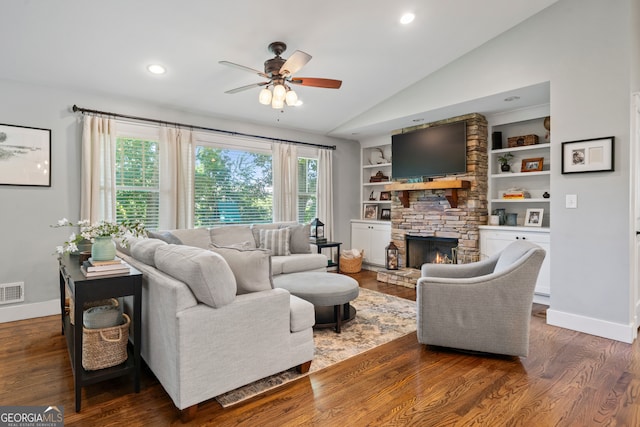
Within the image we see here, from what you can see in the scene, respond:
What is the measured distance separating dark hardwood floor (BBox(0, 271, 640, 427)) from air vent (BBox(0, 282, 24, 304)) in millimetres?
922

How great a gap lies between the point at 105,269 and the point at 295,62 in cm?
210

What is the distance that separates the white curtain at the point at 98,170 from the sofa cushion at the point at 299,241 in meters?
2.25

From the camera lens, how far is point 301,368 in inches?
94.4

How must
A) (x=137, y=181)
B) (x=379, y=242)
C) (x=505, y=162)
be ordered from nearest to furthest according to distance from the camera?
1. (x=137, y=181)
2. (x=505, y=162)
3. (x=379, y=242)

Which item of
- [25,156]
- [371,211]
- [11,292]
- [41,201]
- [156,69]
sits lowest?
[11,292]

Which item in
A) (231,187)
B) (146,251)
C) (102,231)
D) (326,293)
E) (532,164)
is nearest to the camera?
(102,231)

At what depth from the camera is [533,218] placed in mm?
4492

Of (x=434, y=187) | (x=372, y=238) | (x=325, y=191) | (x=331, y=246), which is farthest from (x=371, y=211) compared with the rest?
(x=434, y=187)

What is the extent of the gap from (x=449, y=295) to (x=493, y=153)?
3.06 metres

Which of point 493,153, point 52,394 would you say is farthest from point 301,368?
point 493,153

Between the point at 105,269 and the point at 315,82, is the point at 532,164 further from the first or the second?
the point at 105,269

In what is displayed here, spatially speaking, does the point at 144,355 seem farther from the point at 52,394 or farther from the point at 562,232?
the point at 562,232

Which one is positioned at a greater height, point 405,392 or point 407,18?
point 407,18

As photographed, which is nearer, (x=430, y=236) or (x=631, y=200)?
(x=631, y=200)
